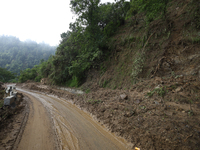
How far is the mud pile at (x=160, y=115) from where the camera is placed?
303cm

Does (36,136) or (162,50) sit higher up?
(162,50)

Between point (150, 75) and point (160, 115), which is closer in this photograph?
point (160, 115)

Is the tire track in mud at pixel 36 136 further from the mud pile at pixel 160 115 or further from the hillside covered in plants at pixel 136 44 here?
the hillside covered in plants at pixel 136 44

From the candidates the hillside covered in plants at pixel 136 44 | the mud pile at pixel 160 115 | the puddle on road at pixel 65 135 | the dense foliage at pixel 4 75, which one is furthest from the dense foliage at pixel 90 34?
the dense foliage at pixel 4 75

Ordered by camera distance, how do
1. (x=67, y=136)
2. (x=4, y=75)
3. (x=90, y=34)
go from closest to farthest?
(x=67, y=136) → (x=90, y=34) → (x=4, y=75)

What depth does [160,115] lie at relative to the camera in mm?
3932

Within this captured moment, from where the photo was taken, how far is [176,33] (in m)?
6.25

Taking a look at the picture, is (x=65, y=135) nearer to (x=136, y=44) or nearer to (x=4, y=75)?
(x=136, y=44)

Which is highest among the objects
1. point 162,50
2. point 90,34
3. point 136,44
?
point 90,34

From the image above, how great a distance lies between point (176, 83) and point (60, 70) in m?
15.0

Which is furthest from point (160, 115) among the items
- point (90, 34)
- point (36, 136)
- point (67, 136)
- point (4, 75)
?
point (4, 75)

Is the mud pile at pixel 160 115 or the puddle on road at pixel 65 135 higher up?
the mud pile at pixel 160 115

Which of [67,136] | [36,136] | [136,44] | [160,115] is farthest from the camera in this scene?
[136,44]

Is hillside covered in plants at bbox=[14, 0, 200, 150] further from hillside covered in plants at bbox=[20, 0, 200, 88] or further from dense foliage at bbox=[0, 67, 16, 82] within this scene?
dense foliage at bbox=[0, 67, 16, 82]
